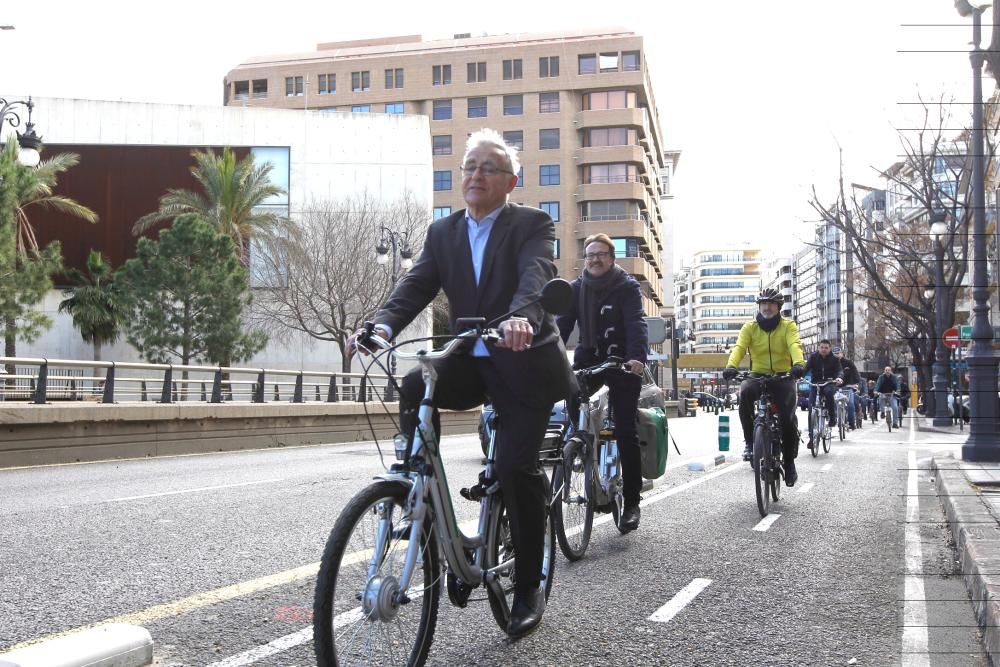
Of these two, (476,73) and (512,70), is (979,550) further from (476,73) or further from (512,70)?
(476,73)

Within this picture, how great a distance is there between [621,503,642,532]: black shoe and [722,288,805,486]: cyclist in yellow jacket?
195 cm

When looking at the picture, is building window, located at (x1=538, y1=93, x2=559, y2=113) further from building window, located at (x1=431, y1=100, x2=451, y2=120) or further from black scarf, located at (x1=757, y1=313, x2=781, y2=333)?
black scarf, located at (x1=757, y1=313, x2=781, y2=333)

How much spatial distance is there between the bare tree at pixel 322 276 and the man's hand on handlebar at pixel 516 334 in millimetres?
37845

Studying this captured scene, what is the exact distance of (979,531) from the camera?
19.8 feet

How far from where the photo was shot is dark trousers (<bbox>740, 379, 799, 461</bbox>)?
28.6 ft

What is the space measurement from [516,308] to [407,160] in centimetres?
4704

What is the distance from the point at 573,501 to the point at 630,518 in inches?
42.0

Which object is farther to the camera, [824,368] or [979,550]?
[824,368]

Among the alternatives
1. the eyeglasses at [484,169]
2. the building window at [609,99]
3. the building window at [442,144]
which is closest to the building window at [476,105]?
the building window at [442,144]

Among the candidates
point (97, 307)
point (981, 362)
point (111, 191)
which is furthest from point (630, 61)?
point (981, 362)

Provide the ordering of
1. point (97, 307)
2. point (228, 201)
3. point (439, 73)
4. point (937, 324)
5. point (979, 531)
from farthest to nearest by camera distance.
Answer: point (439, 73), point (228, 201), point (97, 307), point (937, 324), point (979, 531)

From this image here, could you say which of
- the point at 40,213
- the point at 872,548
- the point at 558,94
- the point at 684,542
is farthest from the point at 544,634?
the point at 558,94

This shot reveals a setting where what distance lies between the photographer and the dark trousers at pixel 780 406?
8.70m

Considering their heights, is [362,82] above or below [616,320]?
above
